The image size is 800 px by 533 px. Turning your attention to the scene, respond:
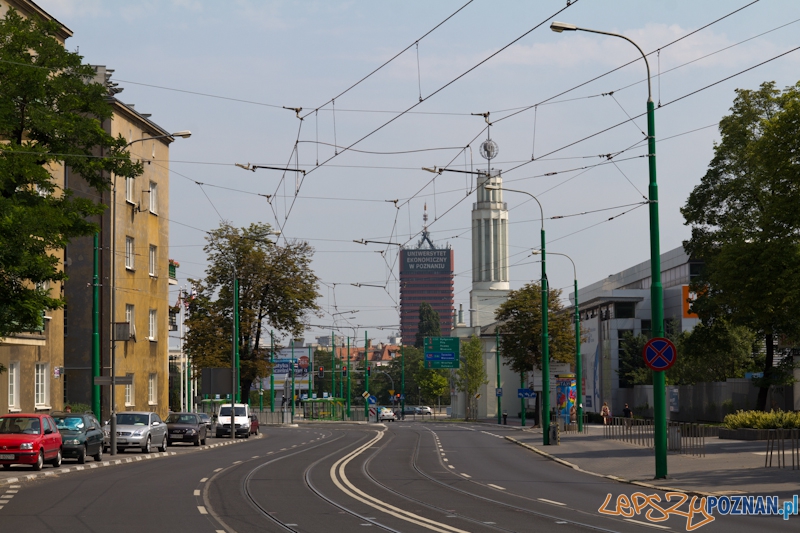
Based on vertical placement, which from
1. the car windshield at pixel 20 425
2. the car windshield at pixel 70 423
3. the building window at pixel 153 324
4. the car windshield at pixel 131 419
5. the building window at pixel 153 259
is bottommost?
the car windshield at pixel 131 419

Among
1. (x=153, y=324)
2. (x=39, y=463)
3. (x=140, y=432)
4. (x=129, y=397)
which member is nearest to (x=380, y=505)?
(x=39, y=463)

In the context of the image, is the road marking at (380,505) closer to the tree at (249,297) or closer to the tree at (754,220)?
the tree at (754,220)

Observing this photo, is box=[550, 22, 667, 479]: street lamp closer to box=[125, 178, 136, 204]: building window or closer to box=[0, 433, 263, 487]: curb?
box=[0, 433, 263, 487]: curb

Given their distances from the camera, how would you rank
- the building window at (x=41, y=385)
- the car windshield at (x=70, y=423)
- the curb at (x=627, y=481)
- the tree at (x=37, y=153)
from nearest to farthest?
the curb at (x=627, y=481), the tree at (x=37, y=153), the car windshield at (x=70, y=423), the building window at (x=41, y=385)

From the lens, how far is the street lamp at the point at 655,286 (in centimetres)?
2153

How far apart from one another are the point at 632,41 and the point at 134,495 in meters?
14.3

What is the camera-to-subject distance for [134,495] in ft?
61.5

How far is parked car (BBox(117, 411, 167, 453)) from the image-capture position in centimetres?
3609

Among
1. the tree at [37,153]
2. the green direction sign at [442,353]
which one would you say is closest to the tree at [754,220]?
the tree at [37,153]

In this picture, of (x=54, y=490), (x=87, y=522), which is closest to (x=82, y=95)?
(x=54, y=490)

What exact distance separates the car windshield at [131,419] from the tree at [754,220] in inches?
868

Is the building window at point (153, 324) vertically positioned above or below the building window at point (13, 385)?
above

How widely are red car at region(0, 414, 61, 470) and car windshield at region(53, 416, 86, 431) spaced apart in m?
2.95

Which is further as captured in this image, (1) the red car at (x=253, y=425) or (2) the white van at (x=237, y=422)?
(1) the red car at (x=253, y=425)
